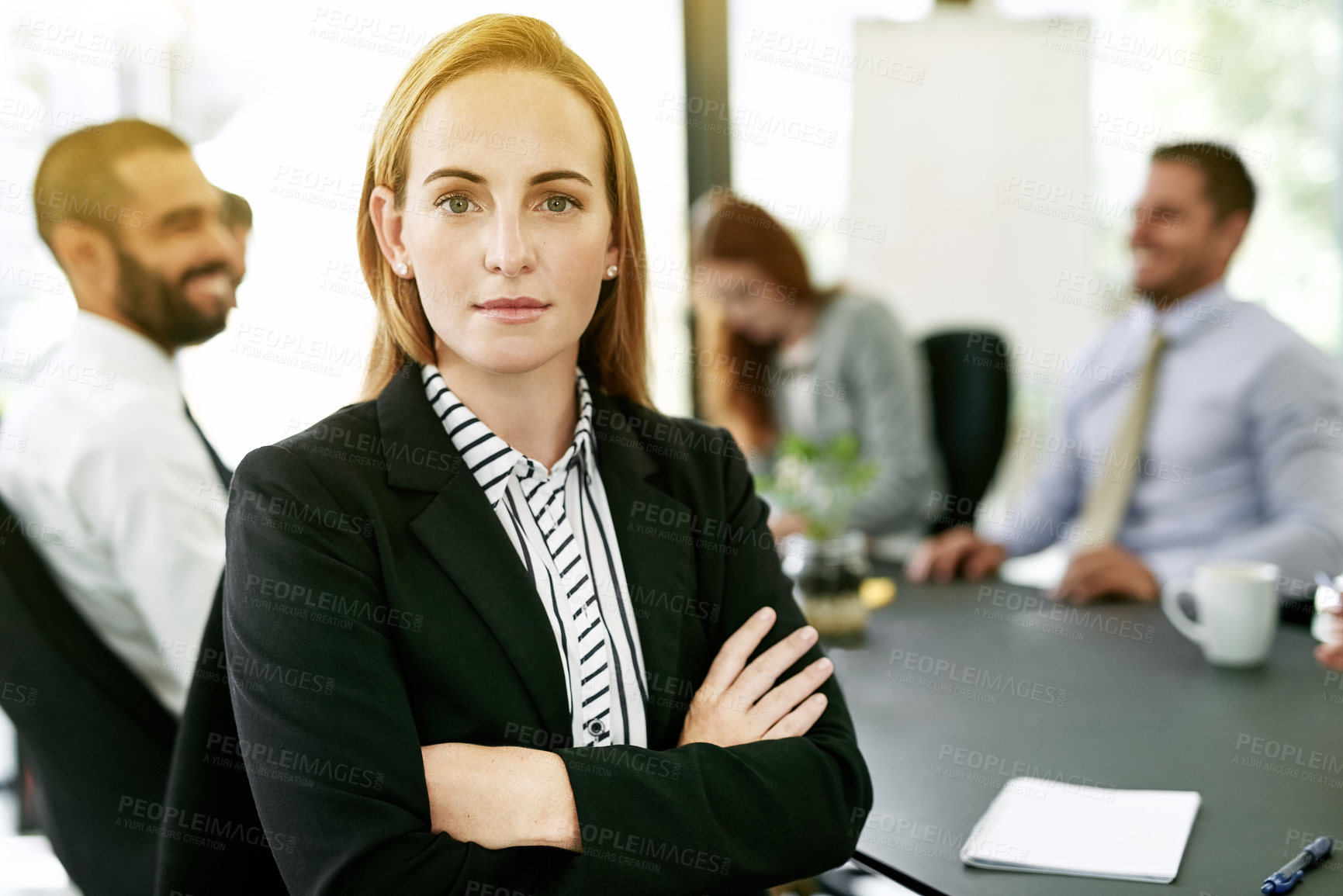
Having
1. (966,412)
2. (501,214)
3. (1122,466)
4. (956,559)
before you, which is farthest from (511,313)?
(966,412)

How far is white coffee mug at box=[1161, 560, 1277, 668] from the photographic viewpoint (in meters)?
1.66

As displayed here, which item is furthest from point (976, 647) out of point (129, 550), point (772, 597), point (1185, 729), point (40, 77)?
point (40, 77)

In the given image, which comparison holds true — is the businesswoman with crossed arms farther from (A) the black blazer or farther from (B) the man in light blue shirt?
(B) the man in light blue shirt

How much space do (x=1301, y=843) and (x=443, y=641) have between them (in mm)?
945

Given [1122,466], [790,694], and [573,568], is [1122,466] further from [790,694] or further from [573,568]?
[573,568]

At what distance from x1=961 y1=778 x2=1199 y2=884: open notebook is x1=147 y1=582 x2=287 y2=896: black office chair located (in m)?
0.81

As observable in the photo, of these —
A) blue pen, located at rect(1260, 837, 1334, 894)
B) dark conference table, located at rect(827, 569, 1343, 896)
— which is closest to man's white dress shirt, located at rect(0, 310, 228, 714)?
dark conference table, located at rect(827, 569, 1343, 896)

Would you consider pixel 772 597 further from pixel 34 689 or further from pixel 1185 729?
pixel 34 689

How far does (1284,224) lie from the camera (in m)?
4.17


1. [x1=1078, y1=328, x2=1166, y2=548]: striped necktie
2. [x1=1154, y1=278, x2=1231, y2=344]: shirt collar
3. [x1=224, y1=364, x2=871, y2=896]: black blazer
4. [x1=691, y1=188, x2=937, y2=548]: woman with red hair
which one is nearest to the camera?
[x1=224, y1=364, x2=871, y2=896]: black blazer

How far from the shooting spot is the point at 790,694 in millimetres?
1261

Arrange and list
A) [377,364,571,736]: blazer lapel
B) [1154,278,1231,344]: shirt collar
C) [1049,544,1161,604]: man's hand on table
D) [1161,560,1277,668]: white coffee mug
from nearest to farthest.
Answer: [377,364,571,736]: blazer lapel
[1161,560,1277,668]: white coffee mug
[1049,544,1161,604]: man's hand on table
[1154,278,1231,344]: shirt collar

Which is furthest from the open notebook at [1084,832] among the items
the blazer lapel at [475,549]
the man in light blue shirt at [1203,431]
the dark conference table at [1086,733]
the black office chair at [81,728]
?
the black office chair at [81,728]

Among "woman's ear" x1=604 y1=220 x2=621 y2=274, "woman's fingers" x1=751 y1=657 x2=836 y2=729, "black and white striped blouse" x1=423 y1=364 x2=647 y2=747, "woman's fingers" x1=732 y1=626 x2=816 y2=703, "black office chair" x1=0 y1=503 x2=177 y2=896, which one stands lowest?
"black office chair" x1=0 y1=503 x2=177 y2=896
